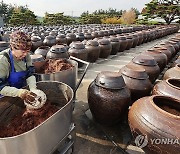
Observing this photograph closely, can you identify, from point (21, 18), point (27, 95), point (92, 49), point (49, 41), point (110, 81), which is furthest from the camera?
point (21, 18)

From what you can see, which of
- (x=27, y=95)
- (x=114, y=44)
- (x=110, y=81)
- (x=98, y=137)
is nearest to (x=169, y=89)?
(x=110, y=81)

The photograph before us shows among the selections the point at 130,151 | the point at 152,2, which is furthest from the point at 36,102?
the point at 152,2

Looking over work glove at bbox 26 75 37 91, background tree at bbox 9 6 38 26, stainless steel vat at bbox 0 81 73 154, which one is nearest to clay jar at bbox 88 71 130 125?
stainless steel vat at bbox 0 81 73 154

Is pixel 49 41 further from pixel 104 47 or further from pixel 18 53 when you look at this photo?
pixel 18 53

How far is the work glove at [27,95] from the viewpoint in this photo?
211 cm

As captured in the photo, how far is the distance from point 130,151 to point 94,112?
922 mm

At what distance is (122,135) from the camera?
10.9ft

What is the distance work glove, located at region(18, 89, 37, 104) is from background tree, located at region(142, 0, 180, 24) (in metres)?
32.5

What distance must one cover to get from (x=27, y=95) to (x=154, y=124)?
1603 mm

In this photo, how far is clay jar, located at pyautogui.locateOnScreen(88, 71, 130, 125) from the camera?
3154mm

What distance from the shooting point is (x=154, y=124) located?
2.30 m

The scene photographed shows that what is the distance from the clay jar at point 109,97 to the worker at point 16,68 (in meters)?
1.19

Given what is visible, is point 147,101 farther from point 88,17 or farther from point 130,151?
point 88,17

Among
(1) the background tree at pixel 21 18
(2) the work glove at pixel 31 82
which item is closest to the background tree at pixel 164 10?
(1) the background tree at pixel 21 18
